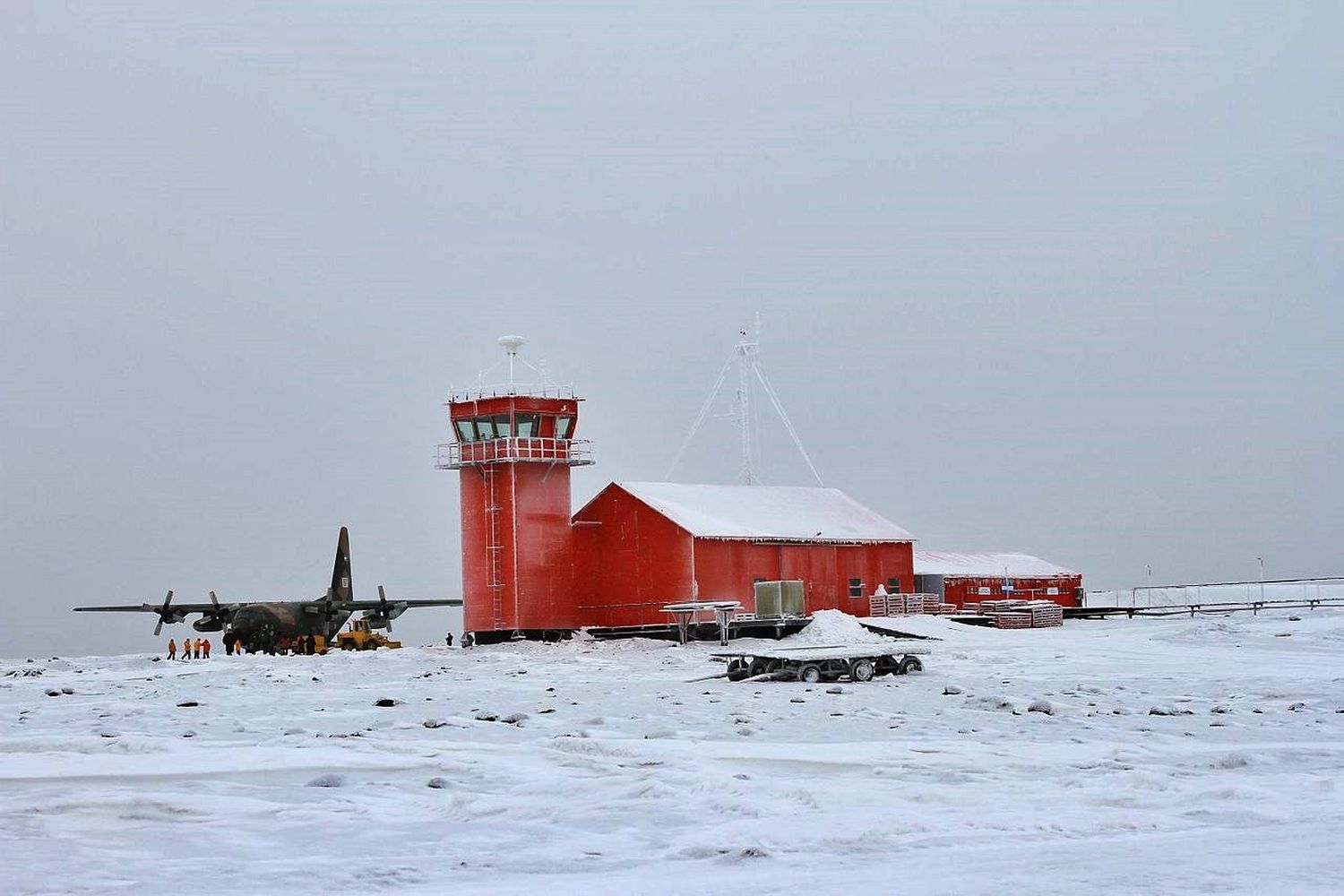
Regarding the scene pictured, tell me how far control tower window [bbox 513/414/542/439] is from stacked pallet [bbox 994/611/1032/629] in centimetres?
2154

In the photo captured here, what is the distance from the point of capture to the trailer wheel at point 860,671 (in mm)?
29766

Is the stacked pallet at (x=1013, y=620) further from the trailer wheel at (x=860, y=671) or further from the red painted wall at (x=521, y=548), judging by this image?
the trailer wheel at (x=860, y=671)

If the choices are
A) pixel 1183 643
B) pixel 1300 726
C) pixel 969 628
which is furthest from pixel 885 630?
pixel 1300 726

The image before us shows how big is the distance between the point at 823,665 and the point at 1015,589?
41.5 m

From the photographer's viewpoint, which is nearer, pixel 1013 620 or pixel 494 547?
pixel 494 547

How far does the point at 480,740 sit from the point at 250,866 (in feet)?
24.4

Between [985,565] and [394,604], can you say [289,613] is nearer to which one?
[394,604]

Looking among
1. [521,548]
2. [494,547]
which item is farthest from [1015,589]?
[494,547]

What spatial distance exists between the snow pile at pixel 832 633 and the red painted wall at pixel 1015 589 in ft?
54.9

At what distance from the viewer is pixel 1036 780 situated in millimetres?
14078

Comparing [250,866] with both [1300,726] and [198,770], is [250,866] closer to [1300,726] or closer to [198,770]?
[198,770]

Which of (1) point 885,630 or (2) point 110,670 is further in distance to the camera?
(1) point 885,630

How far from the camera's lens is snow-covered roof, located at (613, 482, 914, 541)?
2185 inches

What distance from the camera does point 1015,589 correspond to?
69188 millimetres
